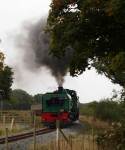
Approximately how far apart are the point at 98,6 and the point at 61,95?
29351mm

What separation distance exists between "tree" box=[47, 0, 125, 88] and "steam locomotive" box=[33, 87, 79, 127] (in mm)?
25231

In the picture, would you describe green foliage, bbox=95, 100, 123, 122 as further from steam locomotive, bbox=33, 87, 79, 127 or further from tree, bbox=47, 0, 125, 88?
tree, bbox=47, 0, 125, 88

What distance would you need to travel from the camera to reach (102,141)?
2348 centimetres

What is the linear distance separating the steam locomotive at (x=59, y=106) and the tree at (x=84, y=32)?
993 inches

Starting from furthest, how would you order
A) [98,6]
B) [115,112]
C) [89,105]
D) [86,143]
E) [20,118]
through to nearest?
[89,105] < [115,112] < [20,118] < [86,143] < [98,6]

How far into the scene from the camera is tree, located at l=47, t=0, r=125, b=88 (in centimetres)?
2214

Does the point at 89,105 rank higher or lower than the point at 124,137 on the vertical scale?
higher

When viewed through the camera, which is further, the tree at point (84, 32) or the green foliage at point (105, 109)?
the green foliage at point (105, 109)

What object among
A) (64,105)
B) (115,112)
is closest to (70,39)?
(64,105)

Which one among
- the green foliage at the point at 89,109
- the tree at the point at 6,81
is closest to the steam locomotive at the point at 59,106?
the green foliage at the point at 89,109

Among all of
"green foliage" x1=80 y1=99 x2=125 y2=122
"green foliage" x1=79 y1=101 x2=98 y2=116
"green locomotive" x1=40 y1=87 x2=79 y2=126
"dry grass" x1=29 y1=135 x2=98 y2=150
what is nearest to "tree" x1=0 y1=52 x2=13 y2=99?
"green foliage" x1=79 y1=101 x2=98 y2=116

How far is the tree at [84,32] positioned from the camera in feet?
72.6

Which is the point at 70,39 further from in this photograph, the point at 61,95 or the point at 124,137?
the point at 61,95

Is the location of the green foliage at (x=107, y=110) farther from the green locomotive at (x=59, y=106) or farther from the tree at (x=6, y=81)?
the tree at (x=6, y=81)
